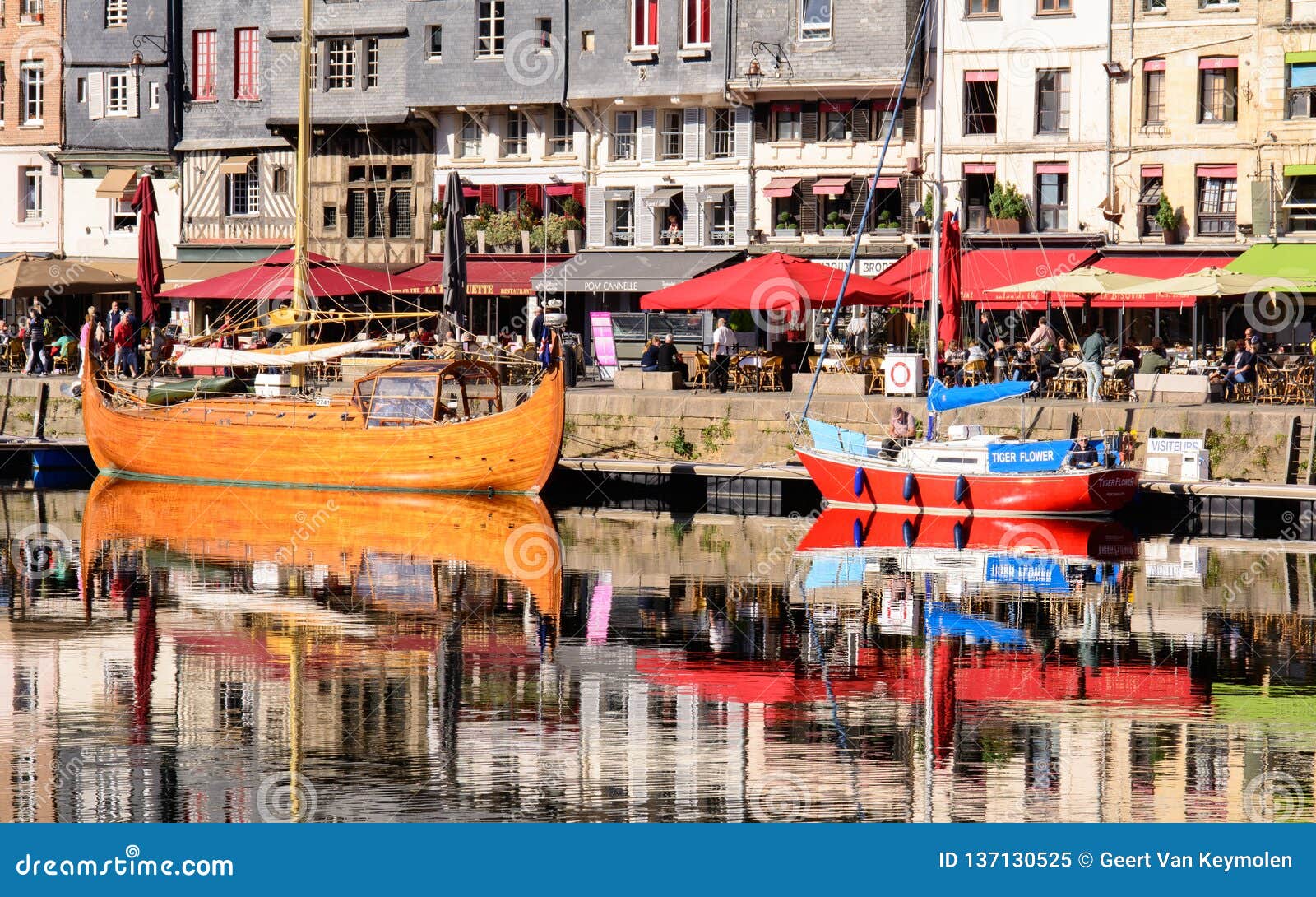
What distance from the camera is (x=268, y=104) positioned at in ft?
181

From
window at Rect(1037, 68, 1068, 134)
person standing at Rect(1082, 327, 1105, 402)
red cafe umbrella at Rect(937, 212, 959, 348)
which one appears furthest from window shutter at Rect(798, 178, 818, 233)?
person standing at Rect(1082, 327, 1105, 402)

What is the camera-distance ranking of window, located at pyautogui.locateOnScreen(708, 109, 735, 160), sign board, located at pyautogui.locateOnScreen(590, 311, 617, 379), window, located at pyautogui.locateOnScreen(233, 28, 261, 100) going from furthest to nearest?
window, located at pyautogui.locateOnScreen(233, 28, 261, 100) < window, located at pyautogui.locateOnScreen(708, 109, 735, 160) < sign board, located at pyautogui.locateOnScreen(590, 311, 617, 379)

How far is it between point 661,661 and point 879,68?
30.2 m

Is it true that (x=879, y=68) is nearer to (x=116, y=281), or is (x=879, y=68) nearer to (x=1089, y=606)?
(x=116, y=281)

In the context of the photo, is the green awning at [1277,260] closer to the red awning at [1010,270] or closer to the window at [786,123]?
the red awning at [1010,270]

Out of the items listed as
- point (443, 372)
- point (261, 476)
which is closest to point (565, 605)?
point (443, 372)

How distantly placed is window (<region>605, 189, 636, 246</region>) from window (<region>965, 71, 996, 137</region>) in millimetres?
8682

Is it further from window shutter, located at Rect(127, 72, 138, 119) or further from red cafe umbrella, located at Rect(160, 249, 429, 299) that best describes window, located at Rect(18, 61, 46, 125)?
red cafe umbrella, located at Rect(160, 249, 429, 299)

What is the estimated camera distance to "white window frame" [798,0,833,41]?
49.0m

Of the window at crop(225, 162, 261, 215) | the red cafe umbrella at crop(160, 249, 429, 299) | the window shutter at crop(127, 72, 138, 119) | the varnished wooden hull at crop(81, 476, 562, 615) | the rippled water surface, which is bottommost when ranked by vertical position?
the rippled water surface

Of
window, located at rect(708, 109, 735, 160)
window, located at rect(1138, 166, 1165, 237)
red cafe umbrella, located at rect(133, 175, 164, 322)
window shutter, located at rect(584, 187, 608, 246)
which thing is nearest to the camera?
red cafe umbrella, located at rect(133, 175, 164, 322)

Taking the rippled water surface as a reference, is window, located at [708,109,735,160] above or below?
above

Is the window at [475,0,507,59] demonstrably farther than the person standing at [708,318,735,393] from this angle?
Yes

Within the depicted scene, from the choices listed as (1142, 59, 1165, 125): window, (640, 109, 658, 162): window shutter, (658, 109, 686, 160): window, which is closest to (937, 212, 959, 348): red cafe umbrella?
(1142, 59, 1165, 125): window
